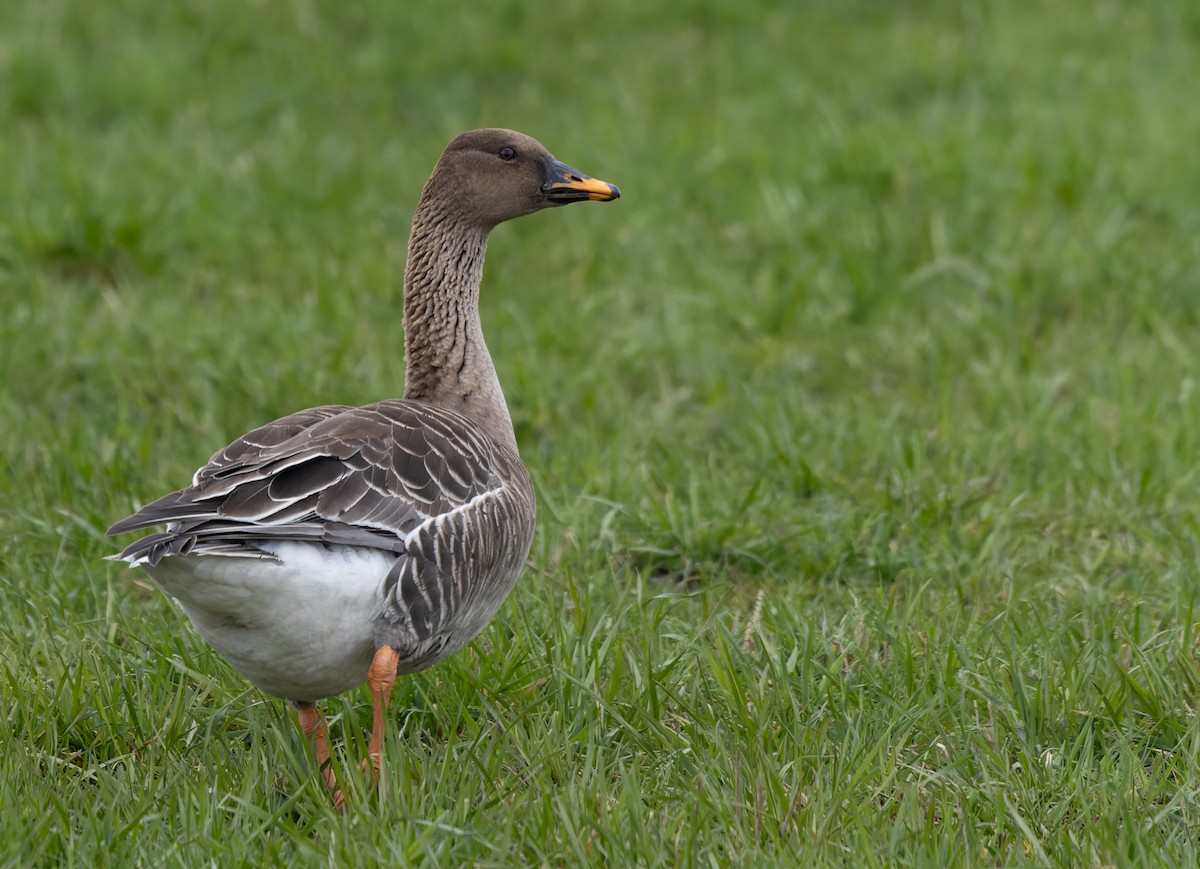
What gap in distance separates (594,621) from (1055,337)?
11.2 ft

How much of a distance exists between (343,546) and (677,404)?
300cm

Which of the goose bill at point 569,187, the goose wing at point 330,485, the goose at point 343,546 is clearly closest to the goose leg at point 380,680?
the goose at point 343,546

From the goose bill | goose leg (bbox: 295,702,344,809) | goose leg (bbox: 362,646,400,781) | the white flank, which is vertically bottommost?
goose leg (bbox: 295,702,344,809)

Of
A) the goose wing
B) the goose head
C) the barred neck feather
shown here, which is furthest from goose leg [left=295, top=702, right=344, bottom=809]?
the goose head

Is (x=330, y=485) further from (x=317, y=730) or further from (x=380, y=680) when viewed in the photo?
(x=317, y=730)

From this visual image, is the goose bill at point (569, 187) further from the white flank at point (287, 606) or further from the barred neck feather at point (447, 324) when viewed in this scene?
the white flank at point (287, 606)

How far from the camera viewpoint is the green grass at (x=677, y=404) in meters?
3.66

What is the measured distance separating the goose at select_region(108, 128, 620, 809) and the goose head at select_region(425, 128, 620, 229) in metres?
0.69

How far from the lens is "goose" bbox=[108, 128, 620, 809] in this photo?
3.45 metres

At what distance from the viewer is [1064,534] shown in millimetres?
5434

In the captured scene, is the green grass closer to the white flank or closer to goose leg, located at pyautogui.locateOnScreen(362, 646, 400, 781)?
goose leg, located at pyautogui.locateOnScreen(362, 646, 400, 781)

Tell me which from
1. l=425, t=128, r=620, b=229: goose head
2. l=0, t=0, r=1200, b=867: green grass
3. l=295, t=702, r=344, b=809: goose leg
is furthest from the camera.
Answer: l=425, t=128, r=620, b=229: goose head

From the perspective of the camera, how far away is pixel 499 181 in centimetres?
468

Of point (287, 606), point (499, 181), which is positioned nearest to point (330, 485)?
point (287, 606)
